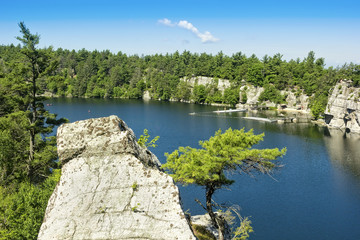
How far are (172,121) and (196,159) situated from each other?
6227 centimetres

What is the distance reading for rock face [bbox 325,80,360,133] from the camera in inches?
2968

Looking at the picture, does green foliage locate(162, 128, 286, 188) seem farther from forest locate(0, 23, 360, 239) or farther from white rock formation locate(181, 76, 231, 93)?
white rock formation locate(181, 76, 231, 93)

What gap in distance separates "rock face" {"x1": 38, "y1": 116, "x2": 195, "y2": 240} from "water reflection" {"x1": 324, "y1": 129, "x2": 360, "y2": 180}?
47.8m

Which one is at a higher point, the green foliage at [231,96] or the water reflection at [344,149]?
the green foliage at [231,96]

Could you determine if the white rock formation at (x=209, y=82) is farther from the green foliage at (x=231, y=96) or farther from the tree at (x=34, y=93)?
the tree at (x=34, y=93)

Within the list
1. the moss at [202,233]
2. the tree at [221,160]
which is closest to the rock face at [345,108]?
the tree at [221,160]

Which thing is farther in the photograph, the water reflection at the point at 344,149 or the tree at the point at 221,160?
the water reflection at the point at 344,149

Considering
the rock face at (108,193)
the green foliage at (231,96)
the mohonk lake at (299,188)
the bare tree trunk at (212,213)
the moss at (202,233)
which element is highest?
the rock face at (108,193)

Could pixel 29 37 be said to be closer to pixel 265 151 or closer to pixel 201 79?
pixel 265 151

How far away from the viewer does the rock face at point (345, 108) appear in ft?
247

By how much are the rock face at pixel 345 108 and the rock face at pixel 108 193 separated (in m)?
81.7

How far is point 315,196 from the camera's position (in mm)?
37750

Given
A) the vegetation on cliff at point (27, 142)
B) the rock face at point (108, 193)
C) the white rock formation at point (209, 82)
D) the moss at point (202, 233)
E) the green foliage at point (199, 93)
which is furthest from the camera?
the white rock formation at point (209, 82)

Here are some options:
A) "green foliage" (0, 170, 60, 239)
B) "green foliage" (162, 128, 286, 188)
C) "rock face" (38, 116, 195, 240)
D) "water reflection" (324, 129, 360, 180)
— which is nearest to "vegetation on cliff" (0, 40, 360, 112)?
"water reflection" (324, 129, 360, 180)
